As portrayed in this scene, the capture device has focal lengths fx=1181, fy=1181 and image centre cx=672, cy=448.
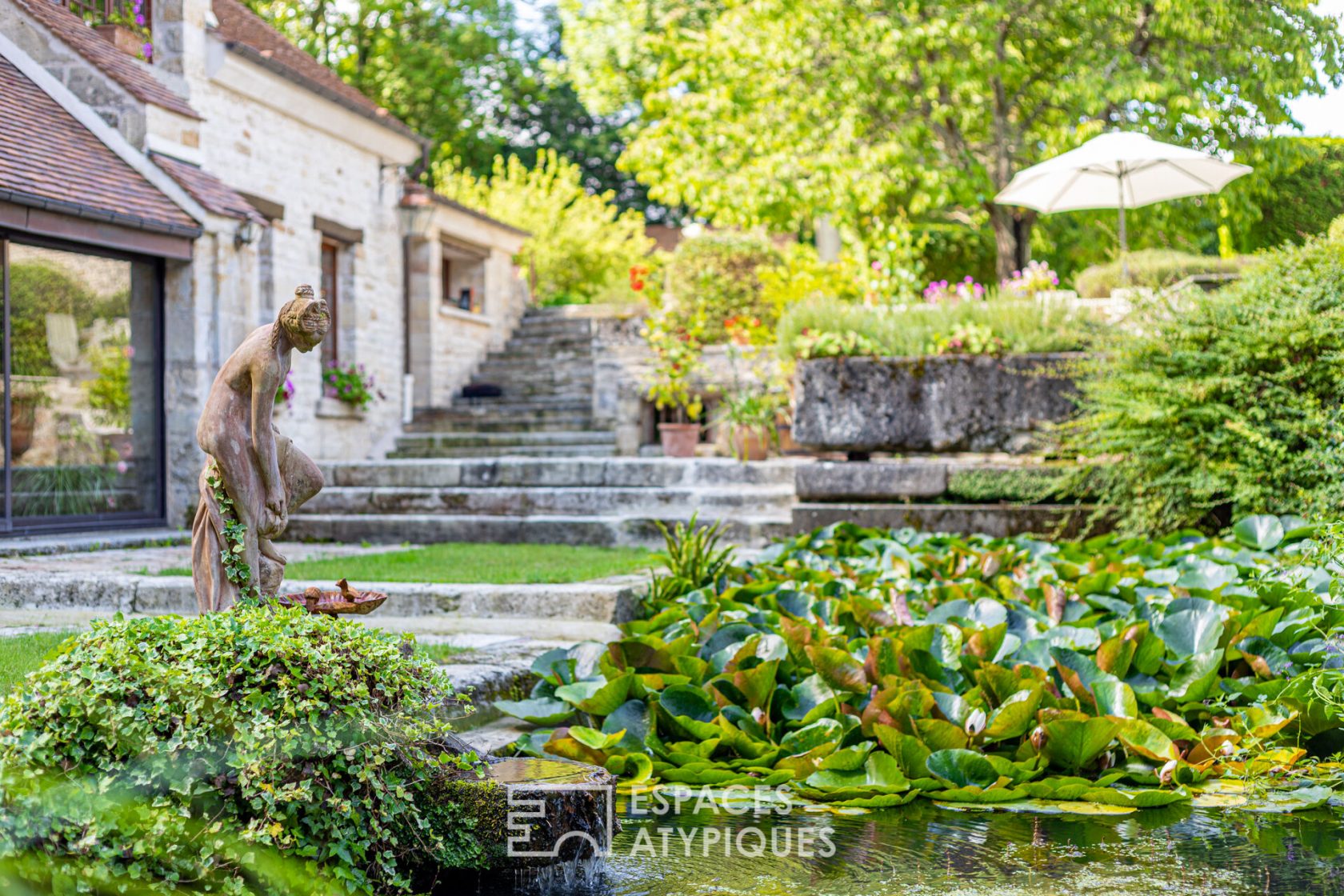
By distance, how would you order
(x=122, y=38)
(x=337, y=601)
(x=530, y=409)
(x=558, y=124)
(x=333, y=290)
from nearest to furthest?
(x=337, y=601)
(x=122, y=38)
(x=333, y=290)
(x=530, y=409)
(x=558, y=124)

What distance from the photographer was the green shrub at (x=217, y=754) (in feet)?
6.08

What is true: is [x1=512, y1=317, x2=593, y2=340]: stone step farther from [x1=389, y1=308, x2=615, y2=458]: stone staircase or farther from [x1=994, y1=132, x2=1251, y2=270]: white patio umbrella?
[x1=994, y1=132, x2=1251, y2=270]: white patio umbrella

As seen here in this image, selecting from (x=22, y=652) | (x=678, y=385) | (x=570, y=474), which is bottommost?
(x=22, y=652)

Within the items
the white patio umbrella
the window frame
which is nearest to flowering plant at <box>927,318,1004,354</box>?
the white patio umbrella

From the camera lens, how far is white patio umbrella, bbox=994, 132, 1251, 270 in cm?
1069

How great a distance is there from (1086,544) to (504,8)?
911 inches

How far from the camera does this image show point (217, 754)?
201 centimetres

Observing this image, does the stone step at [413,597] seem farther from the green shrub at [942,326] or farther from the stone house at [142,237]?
the green shrub at [942,326]

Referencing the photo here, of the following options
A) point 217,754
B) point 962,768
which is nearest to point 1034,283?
point 962,768

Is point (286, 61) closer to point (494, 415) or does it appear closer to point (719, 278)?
point (494, 415)

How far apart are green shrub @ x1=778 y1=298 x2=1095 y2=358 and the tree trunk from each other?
8.78 meters

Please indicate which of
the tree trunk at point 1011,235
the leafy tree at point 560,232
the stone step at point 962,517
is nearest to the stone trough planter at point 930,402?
the stone step at point 962,517

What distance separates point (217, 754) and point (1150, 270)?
9.32 metres

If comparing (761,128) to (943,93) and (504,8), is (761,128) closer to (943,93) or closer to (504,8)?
(943,93)
